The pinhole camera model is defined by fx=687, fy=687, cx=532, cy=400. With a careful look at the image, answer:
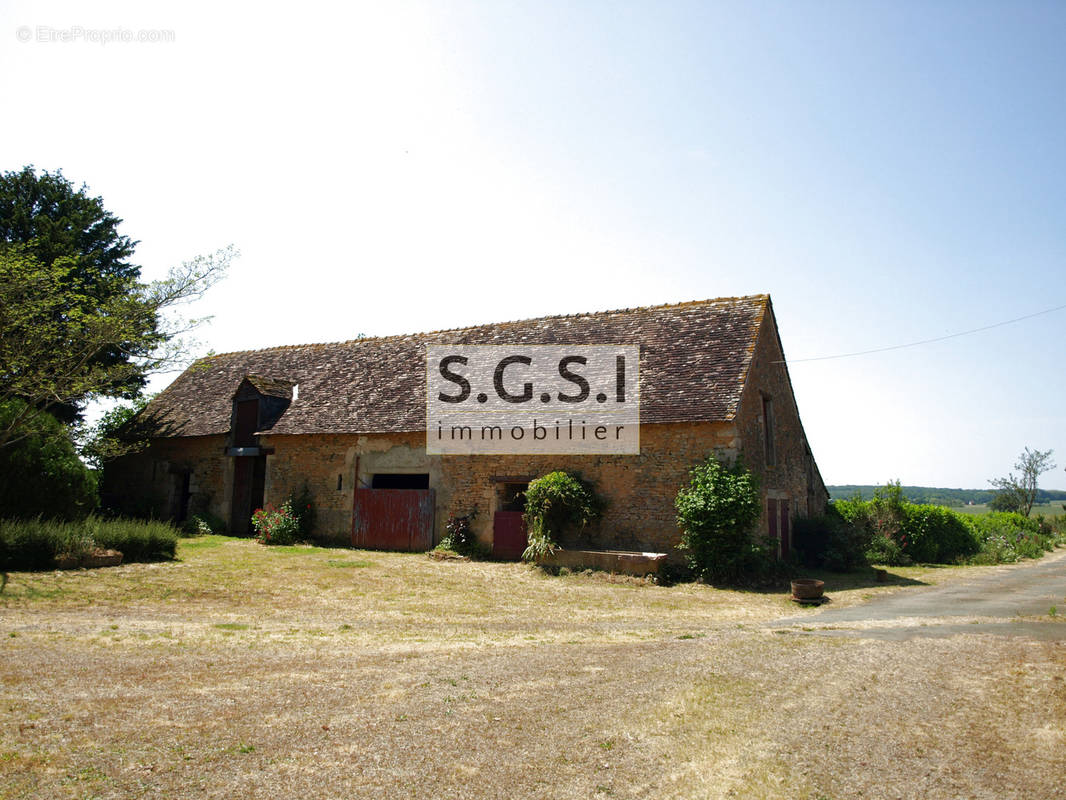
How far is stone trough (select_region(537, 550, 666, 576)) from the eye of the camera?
13.8 m

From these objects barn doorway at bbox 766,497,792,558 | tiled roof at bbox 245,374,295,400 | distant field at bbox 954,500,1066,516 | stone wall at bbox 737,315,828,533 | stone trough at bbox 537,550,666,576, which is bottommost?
distant field at bbox 954,500,1066,516

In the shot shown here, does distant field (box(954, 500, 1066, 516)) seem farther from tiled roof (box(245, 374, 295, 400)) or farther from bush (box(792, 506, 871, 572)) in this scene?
tiled roof (box(245, 374, 295, 400))

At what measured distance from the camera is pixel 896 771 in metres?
4.39

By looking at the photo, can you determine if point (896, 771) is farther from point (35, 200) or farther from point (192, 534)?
point (35, 200)

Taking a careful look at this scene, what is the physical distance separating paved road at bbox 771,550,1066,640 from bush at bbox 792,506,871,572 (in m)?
2.28

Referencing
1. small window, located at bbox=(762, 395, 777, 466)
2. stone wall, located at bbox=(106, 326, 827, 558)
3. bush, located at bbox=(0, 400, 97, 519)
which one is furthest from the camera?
small window, located at bbox=(762, 395, 777, 466)

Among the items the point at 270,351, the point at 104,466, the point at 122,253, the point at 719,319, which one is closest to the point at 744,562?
the point at 719,319

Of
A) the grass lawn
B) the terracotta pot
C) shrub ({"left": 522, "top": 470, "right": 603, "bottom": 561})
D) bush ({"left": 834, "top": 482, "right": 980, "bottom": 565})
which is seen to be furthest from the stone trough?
bush ({"left": 834, "top": 482, "right": 980, "bottom": 565})

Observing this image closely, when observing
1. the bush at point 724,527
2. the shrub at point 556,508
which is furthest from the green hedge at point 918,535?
the shrub at point 556,508

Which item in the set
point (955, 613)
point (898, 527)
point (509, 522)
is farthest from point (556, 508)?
point (898, 527)

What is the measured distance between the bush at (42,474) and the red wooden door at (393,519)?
650 centimetres

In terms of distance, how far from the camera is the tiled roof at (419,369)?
51.2ft

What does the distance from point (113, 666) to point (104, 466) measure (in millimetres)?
21661

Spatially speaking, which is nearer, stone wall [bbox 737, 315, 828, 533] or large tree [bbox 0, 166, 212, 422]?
stone wall [bbox 737, 315, 828, 533]
